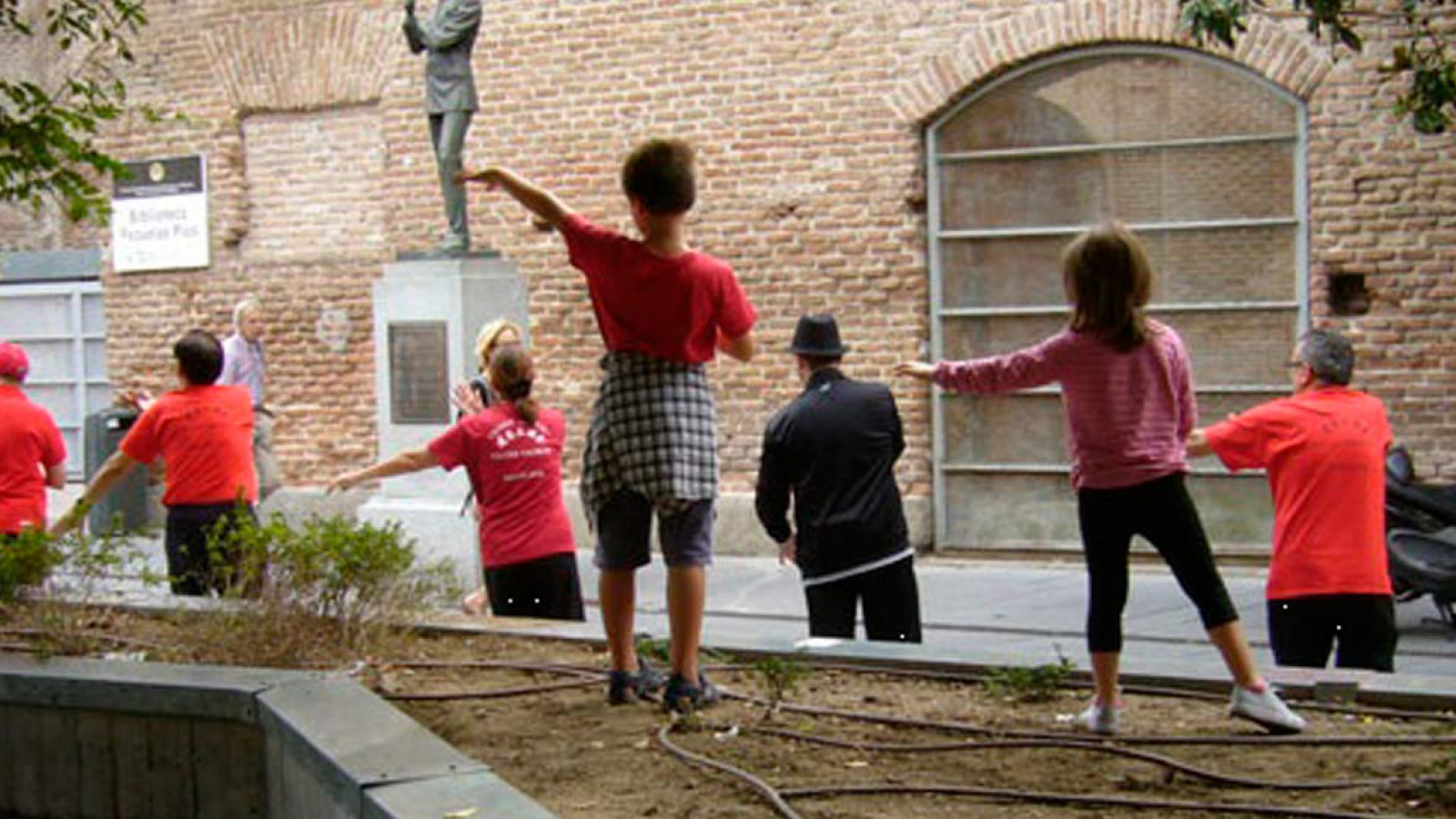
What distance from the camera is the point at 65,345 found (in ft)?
72.0

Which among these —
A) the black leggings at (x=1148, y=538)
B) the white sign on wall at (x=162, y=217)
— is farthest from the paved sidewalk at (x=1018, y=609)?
the white sign on wall at (x=162, y=217)

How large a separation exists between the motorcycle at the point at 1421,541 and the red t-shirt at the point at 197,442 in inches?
231

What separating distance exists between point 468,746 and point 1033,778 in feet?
5.59

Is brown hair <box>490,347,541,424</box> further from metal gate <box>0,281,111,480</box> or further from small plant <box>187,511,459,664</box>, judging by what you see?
metal gate <box>0,281,111,480</box>

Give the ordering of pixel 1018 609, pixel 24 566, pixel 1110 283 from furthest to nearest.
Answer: pixel 1018 609, pixel 24 566, pixel 1110 283

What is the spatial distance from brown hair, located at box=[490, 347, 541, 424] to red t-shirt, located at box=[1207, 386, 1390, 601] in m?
2.83

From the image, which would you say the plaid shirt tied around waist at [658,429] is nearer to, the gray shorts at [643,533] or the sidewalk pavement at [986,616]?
the gray shorts at [643,533]

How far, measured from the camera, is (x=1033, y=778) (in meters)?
→ 5.54

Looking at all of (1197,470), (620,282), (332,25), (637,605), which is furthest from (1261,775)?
(332,25)

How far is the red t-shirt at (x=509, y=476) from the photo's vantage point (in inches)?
342

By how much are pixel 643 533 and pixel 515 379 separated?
2.50 m

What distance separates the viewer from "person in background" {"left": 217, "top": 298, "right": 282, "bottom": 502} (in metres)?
17.7

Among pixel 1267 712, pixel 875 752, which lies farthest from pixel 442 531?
pixel 1267 712

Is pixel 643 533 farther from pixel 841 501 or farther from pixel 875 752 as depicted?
pixel 841 501
